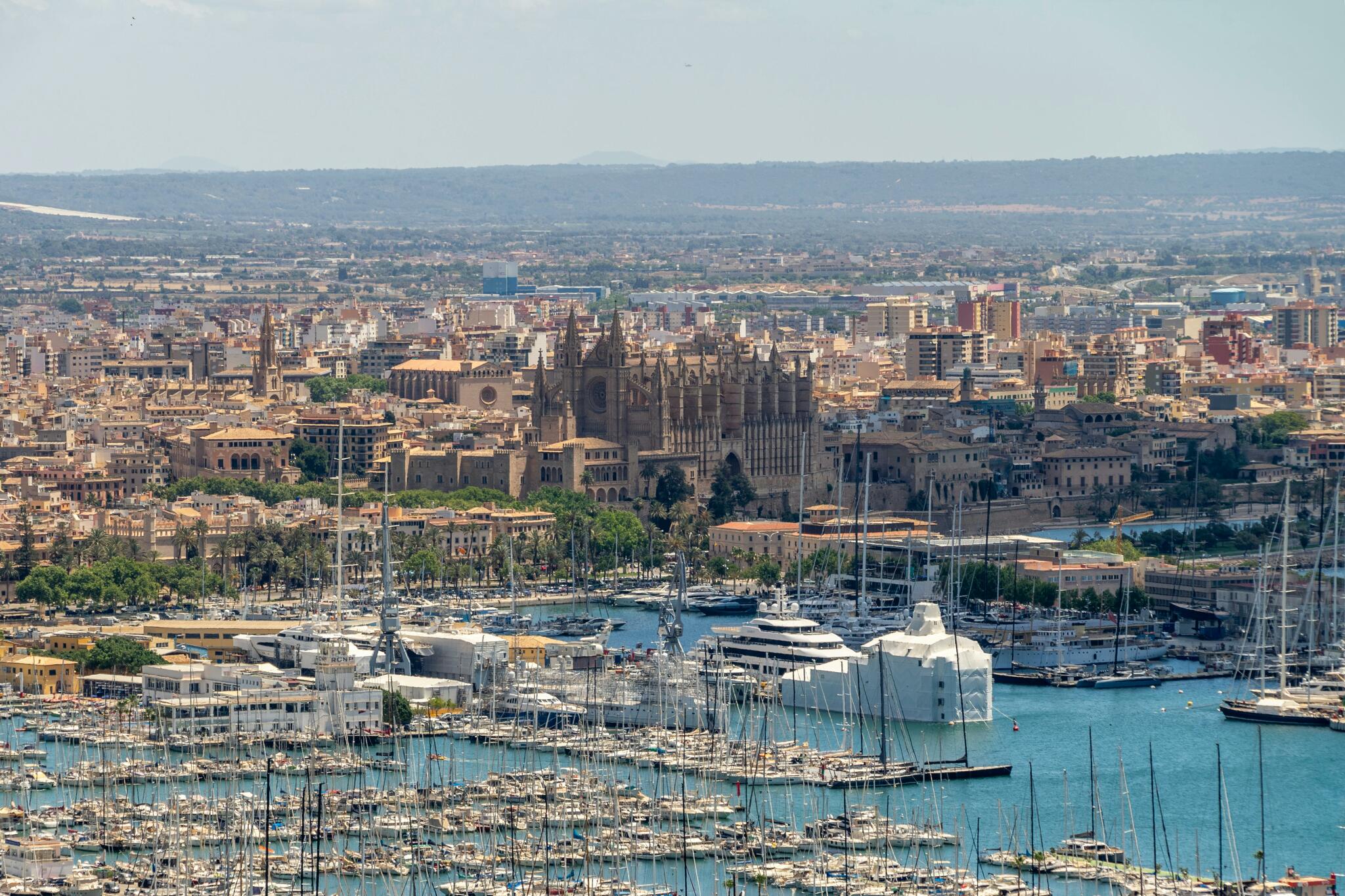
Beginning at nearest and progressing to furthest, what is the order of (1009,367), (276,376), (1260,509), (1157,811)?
(1157,811) < (1260,509) < (276,376) < (1009,367)

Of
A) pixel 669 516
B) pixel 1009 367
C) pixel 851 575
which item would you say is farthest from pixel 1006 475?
pixel 1009 367

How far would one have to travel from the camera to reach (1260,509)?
84500 mm

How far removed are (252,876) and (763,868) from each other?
18.1 feet

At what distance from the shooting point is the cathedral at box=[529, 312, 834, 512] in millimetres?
81625

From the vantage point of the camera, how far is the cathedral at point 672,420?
8162 centimetres

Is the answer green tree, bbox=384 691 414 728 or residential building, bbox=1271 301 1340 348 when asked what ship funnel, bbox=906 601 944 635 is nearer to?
green tree, bbox=384 691 414 728

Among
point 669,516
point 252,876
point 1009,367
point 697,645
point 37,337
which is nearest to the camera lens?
point 252,876

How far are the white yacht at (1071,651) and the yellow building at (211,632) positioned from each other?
11800 millimetres

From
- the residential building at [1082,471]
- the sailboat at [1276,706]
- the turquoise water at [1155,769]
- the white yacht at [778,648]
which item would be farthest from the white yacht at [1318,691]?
the residential building at [1082,471]

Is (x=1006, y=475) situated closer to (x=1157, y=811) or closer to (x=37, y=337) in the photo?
(x=1157, y=811)

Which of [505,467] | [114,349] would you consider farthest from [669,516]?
[114,349]

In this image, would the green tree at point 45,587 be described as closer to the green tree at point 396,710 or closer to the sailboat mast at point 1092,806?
the green tree at point 396,710

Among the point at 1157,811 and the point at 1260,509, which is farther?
the point at 1260,509

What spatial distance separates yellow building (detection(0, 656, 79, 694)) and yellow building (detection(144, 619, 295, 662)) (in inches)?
97.3
